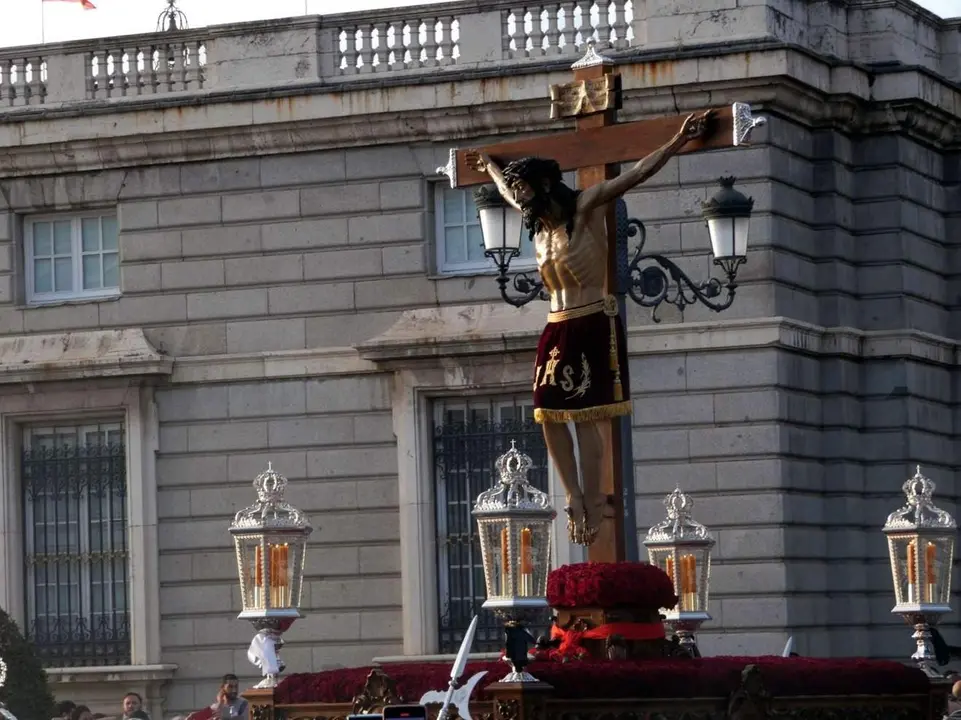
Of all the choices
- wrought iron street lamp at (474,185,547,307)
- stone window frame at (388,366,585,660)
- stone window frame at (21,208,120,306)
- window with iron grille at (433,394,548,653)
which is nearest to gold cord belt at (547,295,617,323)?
wrought iron street lamp at (474,185,547,307)

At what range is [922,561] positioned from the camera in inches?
560

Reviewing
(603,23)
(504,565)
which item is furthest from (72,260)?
(504,565)

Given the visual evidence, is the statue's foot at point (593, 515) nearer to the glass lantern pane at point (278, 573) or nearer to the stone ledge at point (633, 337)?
the glass lantern pane at point (278, 573)

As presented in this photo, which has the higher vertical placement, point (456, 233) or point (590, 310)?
point (456, 233)

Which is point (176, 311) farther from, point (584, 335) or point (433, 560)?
point (584, 335)

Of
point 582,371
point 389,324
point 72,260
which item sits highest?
point 72,260

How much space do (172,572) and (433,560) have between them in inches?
108

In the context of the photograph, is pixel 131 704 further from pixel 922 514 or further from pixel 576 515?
pixel 576 515

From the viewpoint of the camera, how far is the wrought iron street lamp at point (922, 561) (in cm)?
1420

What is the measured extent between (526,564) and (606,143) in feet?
7.15

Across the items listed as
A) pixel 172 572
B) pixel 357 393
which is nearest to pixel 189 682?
pixel 172 572

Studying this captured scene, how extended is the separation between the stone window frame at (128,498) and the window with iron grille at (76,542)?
16cm

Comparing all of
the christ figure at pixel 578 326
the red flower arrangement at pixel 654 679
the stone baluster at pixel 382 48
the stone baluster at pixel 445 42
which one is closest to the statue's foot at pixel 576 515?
the christ figure at pixel 578 326

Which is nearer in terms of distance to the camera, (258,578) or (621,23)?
(258,578)
